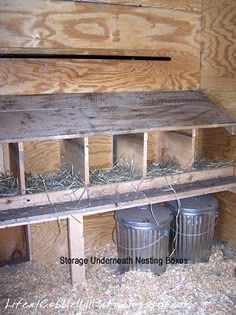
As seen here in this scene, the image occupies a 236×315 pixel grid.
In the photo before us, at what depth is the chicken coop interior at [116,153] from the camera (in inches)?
75.8

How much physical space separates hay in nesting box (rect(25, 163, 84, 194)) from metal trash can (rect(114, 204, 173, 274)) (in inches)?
14.1

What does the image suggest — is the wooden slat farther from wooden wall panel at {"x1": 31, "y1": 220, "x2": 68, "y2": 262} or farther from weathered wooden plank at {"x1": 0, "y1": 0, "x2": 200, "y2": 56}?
weathered wooden plank at {"x1": 0, "y1": 0, "x2": 200, "y2": 56}

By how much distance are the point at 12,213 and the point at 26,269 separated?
656 mm

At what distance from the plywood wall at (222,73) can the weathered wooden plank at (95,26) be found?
92 millimetres

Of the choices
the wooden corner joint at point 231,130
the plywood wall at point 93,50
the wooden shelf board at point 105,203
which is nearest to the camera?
the wooden shelf board at point 105,203

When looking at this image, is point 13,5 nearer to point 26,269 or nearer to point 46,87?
point 46,87

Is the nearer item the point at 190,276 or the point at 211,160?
the point at 190,276

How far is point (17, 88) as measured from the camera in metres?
2.05

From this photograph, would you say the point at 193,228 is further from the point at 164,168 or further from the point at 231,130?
the point at 231,130

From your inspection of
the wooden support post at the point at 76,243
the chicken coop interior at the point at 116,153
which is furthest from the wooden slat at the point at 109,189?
the wooden support post at the point at 76,243

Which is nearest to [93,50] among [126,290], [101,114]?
[101,114]

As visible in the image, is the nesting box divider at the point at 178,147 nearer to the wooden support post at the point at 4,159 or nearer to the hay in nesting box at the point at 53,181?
the hay in nesting box at the point at 53,181

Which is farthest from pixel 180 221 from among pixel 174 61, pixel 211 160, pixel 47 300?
pixel 174 61

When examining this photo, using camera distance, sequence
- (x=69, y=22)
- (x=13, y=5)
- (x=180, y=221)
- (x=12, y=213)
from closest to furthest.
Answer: (x=12, y=213) → (x=13, y=5) → (x=69, y=22) → (x=180, y=221)
